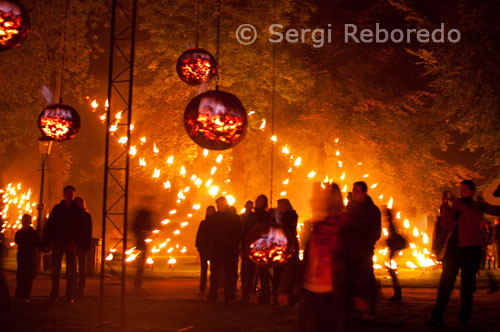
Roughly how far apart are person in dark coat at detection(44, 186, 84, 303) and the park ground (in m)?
0.55

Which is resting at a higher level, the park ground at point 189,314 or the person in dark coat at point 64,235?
the person in dark coat at point 64,235

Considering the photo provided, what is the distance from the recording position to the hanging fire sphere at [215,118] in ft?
22.3

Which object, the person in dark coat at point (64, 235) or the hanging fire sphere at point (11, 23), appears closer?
the hanging fire sphere at point (11, 23)

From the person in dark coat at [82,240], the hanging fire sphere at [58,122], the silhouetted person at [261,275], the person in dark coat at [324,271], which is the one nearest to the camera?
the person in dark coat at [324,271]

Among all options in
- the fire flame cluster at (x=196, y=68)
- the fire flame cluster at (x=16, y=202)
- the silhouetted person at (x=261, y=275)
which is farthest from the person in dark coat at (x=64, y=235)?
the fire flame cluster at (x=16, y=202)

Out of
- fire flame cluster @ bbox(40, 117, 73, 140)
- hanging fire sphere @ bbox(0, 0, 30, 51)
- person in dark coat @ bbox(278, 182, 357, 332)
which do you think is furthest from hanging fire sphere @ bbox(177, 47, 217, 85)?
person in dark coat @ bbox(278, 182, 357, 332)

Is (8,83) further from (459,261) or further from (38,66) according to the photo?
(459,261)

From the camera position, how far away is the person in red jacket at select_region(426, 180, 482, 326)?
936 centimetres

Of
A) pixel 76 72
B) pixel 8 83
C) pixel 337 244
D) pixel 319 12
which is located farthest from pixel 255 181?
pixel 337 244

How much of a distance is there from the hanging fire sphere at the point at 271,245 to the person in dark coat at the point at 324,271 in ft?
1.53

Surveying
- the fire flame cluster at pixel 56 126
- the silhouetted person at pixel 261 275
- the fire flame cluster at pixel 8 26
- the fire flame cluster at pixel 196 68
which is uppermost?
the fire flame cluster at pixel 196 68

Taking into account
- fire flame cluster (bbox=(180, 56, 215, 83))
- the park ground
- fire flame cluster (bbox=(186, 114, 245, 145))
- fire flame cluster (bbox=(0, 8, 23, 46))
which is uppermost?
fire flame cluster (bbox=(180, 56, 215, 83))

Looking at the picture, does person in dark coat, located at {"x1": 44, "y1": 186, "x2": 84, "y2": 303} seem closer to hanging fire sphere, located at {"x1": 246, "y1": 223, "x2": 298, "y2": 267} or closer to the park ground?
the park ground

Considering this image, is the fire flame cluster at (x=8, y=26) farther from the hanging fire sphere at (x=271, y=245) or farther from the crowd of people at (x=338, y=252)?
the hanging fire sphere at (x=271, y=245)
